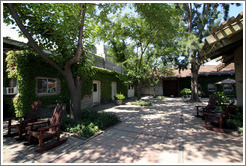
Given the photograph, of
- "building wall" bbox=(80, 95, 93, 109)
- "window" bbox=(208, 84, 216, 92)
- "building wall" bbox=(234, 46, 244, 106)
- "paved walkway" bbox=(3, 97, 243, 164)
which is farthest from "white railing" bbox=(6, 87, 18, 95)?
"window" bbox=(208, 84, 216, 92)

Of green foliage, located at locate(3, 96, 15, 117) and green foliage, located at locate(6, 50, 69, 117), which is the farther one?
green foliage, located at locate(3, 96, 15, 117)

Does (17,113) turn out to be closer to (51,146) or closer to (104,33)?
(51,146)

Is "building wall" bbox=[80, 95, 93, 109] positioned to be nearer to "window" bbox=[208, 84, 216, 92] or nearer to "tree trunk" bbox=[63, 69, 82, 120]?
"tree trunk" bbox=[63, 69, 82, 120]

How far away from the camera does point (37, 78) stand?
6.49 meters

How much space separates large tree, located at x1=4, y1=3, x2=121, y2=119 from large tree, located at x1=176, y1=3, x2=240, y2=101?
358 inches

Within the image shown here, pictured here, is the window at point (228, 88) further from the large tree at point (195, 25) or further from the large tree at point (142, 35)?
the large tree at point (142, 35)

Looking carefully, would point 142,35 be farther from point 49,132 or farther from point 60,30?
Answer: point 49,132

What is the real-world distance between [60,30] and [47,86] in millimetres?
4084

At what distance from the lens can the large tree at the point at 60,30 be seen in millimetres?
4418

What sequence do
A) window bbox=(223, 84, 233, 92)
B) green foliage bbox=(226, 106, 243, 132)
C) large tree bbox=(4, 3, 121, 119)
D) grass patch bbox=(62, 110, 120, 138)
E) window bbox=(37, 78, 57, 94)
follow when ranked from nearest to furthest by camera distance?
grass patch bbox=(62, 110, 120, 138)
green foliage bbox=(226, 106, 243, 132)
large tree bbox=(4, 3, 121, 119)
window bbox=(37, 78, 57, 94)
window bbox=(223, 84, 233, 92)

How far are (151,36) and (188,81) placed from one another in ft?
38.6

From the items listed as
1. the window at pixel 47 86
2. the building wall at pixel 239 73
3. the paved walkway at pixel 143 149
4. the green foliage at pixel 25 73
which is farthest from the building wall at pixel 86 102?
the building wall at pixel 239 73

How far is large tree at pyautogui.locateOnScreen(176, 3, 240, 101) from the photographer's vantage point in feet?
34.2

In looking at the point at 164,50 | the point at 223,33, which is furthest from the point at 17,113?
the point at 164,50
